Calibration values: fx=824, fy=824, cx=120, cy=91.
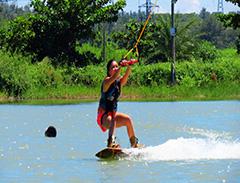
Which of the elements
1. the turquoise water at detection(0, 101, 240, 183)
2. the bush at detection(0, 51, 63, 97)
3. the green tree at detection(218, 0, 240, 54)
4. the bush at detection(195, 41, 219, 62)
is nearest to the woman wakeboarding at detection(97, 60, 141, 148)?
the turquoise water at detection(0, 101, 240, 183)

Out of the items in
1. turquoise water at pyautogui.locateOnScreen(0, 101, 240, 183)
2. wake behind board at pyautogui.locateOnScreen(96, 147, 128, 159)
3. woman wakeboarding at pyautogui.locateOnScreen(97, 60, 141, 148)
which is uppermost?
woman wakeboarding at pyautogui.locateOnScreen(97, 60, 141, 148)

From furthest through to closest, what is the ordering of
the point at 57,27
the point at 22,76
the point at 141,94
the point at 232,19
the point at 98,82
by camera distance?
the point at 57,27, the point at 98,82, the point at 141,94, the point at 22,76, the point at 232,19

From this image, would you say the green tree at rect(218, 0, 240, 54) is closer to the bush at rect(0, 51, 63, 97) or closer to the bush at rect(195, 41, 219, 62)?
the bush at rect(0, 51, 63, 97)

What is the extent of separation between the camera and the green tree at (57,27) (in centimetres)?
4128

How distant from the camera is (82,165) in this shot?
1296 centimetres

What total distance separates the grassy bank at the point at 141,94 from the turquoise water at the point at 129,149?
8051 millimetres

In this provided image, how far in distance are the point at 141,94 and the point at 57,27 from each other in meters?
6.86

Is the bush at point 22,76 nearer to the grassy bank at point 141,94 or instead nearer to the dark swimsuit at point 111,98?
the grassy bank at point 141,94

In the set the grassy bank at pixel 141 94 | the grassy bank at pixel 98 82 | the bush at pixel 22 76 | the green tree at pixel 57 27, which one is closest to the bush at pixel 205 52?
the grassy bank at pixel 98 82

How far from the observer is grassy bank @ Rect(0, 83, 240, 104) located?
35.3m

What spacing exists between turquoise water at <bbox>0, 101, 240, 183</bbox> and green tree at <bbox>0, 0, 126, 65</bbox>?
47.7 ft

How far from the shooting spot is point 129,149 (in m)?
13.5

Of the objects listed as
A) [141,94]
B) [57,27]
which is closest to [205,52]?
[57,27]

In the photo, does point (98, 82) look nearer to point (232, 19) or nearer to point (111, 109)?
point (232, 19)
